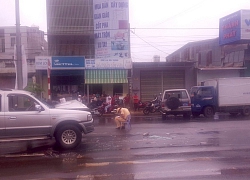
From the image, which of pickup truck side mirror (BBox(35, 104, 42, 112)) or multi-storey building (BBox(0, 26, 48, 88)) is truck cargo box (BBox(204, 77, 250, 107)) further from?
multi-storey building (BBox(0, 26, 48, 88))

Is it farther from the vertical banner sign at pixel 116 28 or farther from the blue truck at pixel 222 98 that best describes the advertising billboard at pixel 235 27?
the blue truck at pixel 222 98

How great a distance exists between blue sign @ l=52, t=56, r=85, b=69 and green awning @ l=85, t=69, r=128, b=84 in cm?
81

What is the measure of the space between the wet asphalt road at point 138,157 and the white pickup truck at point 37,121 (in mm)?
522

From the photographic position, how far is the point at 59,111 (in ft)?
35.2

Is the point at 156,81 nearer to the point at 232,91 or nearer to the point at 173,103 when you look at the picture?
the point at 232,91

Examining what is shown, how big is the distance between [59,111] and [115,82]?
643 inches

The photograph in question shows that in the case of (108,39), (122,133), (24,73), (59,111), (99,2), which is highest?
(99,2)

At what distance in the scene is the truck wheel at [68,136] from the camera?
35.4ft

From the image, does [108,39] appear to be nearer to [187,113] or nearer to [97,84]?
[97,84]

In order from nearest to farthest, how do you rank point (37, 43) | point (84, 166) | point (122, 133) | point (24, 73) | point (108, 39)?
point (84, 166) < point (122, 133) < point (24, 73) < point (108, 39) < point (37, 43)

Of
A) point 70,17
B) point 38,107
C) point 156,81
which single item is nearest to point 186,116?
point 156,81

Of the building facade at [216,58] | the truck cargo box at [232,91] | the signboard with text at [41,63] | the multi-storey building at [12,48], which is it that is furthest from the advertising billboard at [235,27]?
the multi-storey building at [12,48]

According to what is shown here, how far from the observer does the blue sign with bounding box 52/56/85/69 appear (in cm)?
2594

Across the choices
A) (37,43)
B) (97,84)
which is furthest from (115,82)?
(37,43)
